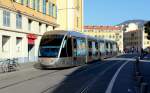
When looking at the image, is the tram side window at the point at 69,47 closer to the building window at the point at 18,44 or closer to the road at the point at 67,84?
the road at the point at 67,84

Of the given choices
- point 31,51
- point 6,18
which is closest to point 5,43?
point 6,18

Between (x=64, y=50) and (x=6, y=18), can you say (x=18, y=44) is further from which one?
(x=64, y=50)

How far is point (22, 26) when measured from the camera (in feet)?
168

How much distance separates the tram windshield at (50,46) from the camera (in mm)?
35594

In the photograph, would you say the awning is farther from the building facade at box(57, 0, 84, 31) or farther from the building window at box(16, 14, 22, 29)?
the building facade at box(57, 0, 84, 31)

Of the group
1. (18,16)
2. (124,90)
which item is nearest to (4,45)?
(18,16)

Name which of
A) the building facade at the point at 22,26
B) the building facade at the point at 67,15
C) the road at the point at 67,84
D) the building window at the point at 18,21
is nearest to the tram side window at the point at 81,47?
the building facade at the point at 22,26

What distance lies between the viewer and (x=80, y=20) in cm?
9075

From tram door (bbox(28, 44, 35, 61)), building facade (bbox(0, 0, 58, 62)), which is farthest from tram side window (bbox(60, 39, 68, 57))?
tram door (bbox(28, 44, 35, 61))

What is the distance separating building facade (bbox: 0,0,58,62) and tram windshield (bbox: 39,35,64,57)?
9756 mm

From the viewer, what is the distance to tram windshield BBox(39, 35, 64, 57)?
117 feet

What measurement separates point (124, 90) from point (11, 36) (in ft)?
→ 101

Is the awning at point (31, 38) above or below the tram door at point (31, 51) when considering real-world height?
above

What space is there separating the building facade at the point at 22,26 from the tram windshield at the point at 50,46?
9.76m
